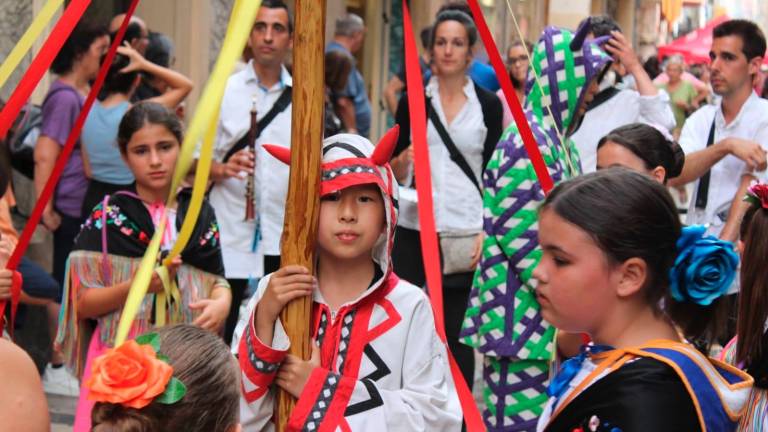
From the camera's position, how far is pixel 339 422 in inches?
118

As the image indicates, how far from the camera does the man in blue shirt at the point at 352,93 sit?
8.89 m

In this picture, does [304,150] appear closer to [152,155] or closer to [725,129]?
[152,155]

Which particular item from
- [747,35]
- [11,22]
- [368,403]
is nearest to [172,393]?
[368,403]

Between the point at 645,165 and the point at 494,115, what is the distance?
1.94 m

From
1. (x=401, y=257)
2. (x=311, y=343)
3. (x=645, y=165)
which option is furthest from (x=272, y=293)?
(x=401, y=257)

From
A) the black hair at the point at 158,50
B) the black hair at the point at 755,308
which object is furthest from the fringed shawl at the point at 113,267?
the black hair at the point at 158,50

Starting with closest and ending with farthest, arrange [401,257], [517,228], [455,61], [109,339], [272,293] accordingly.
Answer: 1. [272,293]
2. [109,339]
3. [517,228]
4. [401,257]
5. [455,61]

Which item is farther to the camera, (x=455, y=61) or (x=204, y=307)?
(x=455, y=61)

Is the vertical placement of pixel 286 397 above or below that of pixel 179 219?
below

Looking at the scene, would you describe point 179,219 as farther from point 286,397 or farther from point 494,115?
point 494,115

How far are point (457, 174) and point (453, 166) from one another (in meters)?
0.05

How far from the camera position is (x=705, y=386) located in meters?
2.56

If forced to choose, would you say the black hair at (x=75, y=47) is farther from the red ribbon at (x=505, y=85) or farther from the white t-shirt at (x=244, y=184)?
the red ribbon at (x=505, y=85)

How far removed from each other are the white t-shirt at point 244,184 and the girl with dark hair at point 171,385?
340cm
